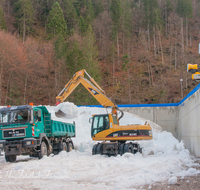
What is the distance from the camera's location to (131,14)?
6081cm

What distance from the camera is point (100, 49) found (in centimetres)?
5791

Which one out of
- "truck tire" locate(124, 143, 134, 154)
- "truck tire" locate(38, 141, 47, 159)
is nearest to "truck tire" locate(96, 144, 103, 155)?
"truck tire" locate(124, 143, 134, 154)

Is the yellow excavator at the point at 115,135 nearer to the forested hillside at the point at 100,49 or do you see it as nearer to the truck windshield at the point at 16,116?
the truck windshield at the point at 16,116

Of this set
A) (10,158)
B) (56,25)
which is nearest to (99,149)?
(10,158)

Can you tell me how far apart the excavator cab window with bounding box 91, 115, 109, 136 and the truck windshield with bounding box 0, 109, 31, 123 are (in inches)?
176

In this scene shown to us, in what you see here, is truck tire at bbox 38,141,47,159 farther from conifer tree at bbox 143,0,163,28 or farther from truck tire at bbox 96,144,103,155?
conifer tree at bbox 143,0,163,28

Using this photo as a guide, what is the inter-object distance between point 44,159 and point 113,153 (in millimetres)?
3939

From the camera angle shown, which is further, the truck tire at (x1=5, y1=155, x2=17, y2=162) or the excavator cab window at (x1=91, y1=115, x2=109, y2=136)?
the excavator cab window at (x1=91, y1=115, x2=109, y2=136)

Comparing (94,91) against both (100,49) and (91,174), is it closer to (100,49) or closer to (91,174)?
(91,174)

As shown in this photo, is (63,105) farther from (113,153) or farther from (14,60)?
(14,60)

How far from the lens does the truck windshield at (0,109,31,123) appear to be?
38.1 feet

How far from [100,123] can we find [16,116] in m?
5.04

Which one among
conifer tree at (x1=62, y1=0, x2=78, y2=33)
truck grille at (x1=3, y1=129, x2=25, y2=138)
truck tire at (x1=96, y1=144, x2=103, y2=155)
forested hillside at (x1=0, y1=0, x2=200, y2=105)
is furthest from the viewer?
conifer tree at (x1=62, y1=0, x2=78, y2=33)

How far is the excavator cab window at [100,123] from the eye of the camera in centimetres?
1443
